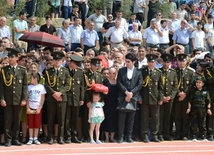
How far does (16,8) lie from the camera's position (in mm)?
22891

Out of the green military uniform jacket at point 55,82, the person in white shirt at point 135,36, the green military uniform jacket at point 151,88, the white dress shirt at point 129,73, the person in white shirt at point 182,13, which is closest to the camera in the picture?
the green military uniform jacket at point 55,82

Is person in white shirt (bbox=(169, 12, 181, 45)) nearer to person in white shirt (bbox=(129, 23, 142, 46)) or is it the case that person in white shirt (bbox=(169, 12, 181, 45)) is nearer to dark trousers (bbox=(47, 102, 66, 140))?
person in white shirt (bbox=(129, 23, 142, 46))

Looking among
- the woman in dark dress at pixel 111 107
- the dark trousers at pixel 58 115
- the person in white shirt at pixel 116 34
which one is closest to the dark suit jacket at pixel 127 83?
the woman in dark dress at pixel 111 107

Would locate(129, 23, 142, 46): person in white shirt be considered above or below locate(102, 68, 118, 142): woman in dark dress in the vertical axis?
above

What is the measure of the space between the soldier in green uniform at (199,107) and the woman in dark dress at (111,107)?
1.88 metres

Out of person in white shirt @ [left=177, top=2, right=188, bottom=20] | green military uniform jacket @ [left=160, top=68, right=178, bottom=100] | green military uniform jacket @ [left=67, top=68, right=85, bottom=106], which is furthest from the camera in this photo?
person in white shirt @ [left=177, top=2, right=188, bottom=20]

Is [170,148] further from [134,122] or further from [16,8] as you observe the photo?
[16,8]

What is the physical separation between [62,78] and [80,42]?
6431mm

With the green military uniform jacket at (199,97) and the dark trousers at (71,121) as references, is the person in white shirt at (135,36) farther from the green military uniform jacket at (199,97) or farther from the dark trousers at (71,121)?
the dark trousers at (71,121)

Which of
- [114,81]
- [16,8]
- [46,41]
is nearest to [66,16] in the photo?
[16,8]

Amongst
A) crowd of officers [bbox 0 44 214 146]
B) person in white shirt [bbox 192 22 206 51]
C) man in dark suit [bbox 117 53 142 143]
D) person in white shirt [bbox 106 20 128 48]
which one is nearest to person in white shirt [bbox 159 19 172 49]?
person in white shirt [bbox 192 22 206 51]

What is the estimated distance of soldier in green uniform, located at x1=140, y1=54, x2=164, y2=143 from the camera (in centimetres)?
1577

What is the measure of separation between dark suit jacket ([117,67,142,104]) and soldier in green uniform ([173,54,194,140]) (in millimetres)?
1197

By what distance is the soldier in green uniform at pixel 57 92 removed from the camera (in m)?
15.2
